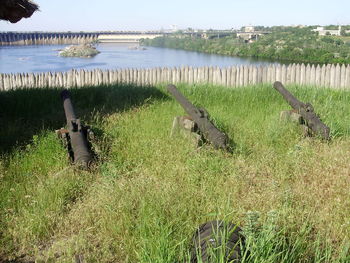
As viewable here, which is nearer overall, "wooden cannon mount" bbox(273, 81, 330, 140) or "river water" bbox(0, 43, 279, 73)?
"wooden cannon mount" bbox(273, 81, 330, 140)

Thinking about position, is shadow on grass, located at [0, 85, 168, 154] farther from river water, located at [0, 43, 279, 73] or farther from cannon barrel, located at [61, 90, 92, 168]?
river water, located at [0, 43, 279, 73]

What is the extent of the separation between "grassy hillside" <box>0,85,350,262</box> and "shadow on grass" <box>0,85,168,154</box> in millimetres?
47

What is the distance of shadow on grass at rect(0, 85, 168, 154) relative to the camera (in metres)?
6.33

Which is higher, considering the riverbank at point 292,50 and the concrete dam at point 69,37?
the concrete dam at point 69,37

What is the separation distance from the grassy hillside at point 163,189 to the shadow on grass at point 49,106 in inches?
1.8

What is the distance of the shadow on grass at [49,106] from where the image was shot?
6328 mm

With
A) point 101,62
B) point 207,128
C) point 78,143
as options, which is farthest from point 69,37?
point 78,143

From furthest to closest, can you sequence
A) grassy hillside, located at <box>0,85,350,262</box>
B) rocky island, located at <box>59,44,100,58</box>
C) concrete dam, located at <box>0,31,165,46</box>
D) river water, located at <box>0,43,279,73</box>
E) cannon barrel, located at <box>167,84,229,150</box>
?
1. concrete dam, located at <box>0,31,165,46</box>
2. rocky island, located at <box>59,44,100,58</box>
3. river water, located at <box>0,43,279,73</box>
4. cannon barrel, located at <box>167,84,229,150</box>
5. grassy hillside, located at <box>0,85,350,262</box>

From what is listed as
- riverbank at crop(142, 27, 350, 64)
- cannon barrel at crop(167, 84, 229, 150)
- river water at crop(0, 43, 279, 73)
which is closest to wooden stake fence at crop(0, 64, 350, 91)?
cannon barrel at crop(167, 84, 229, 150)

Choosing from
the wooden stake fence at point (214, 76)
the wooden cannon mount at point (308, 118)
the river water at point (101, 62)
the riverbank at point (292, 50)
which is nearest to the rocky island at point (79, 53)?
the river water at point (101, 62)

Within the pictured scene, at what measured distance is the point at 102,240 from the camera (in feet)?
10.8

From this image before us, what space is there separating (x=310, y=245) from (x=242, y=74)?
1220cm

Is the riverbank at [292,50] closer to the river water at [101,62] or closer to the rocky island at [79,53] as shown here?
the river water at [101,62]

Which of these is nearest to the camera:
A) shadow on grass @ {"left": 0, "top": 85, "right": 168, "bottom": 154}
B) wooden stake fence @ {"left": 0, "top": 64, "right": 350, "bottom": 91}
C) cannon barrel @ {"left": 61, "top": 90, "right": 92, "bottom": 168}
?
cannon barrel @ {"left": 61, "top": 90, "right": 92, "bottom": 168}
